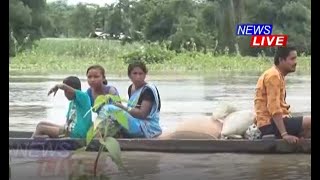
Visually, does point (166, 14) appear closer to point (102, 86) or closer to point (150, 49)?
point (150, 49)

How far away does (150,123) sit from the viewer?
17.7 ft

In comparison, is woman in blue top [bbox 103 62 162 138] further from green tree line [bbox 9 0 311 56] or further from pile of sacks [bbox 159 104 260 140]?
green tree line [bbox 9 0 311 56]

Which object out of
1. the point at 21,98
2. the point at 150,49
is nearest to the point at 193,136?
the point at 150,49

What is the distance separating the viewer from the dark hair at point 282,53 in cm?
528

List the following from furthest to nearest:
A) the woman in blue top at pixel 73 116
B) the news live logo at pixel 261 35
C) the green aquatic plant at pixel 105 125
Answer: the woman in blue top at pixel 73 116 < the news live logo at pixel 261 35 < the green aquatic plant at pixel 105 125

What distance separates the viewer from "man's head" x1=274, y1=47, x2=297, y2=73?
5.29m

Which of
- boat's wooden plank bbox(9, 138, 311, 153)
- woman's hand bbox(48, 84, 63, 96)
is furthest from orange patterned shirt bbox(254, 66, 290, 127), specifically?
woman's hand bbox(48, 84, 63, 96)

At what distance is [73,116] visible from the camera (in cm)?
535

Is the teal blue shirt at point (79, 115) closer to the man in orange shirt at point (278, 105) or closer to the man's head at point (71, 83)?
the man's head at point (71, 83)

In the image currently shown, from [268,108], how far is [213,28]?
28.7 inches

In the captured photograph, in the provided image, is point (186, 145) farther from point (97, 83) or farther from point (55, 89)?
point (55, 89)

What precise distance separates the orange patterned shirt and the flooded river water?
5 cm

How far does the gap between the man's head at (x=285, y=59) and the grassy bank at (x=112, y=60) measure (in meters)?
0.05

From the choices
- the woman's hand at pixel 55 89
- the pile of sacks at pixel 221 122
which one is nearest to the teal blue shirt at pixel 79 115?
the woman's hand at pixel 55 89
